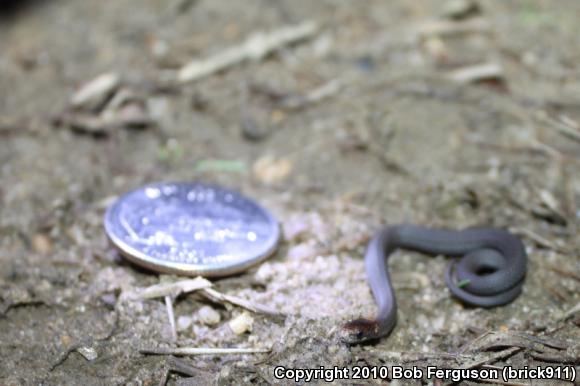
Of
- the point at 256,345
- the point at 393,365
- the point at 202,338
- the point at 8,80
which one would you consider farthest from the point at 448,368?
the point at 8,80

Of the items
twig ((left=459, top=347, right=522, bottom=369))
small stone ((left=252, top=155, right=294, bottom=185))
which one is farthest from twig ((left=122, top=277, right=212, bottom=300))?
twig ((left=459, top=347, right=522, bottom=369))

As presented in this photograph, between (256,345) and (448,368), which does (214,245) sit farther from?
(448,368)

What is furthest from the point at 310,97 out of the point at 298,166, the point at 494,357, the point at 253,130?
the point at 494,357

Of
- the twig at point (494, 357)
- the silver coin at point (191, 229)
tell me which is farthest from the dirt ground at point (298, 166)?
the silver coin at point (191, 229)

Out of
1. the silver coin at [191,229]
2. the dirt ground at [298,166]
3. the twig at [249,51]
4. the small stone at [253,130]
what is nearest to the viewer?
the dirt ground at [298,166]

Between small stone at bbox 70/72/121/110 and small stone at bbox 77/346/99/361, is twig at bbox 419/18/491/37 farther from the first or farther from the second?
small stone at bbox 77/346/99/361

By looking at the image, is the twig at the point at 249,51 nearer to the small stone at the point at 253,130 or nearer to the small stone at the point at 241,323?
the small stone at the point at 253,130
